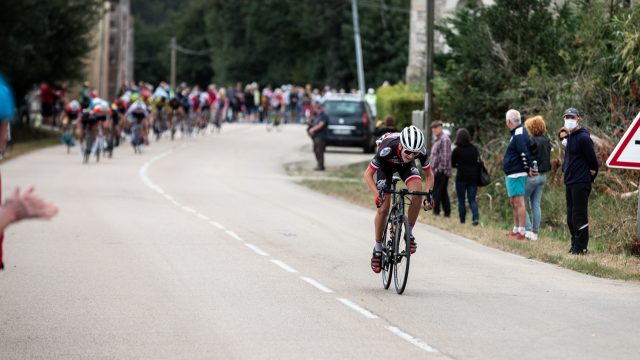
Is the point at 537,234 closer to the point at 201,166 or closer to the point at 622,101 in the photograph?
the point at 622,101

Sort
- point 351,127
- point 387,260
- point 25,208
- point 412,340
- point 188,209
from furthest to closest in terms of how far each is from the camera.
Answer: point 351,127, point 188,209, point 387,260, point 412,340, point 25,208

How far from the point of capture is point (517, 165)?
59.5 feet

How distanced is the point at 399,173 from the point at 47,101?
126ft

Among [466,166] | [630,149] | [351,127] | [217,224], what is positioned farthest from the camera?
[351,127]

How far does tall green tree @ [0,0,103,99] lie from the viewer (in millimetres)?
41938

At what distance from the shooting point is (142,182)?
2886 cm

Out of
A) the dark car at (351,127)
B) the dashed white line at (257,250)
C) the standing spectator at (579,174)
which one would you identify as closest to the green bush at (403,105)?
the dark car at (351,127)

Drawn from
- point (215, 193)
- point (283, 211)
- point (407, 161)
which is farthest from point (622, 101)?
point (407, 161)

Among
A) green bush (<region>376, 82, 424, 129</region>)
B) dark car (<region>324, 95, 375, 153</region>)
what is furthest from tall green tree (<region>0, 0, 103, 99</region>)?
green bush (<region>376, 82, 424, 129</region>)

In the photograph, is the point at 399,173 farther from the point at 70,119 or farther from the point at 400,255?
the point at 70,119

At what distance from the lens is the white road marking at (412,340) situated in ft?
31.0

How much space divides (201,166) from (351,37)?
56.3 metres

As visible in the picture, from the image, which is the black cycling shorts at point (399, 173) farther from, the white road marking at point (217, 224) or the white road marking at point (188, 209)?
the white road marking at point (188, 209)

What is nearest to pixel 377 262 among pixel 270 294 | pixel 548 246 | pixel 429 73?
pixel 270 294
